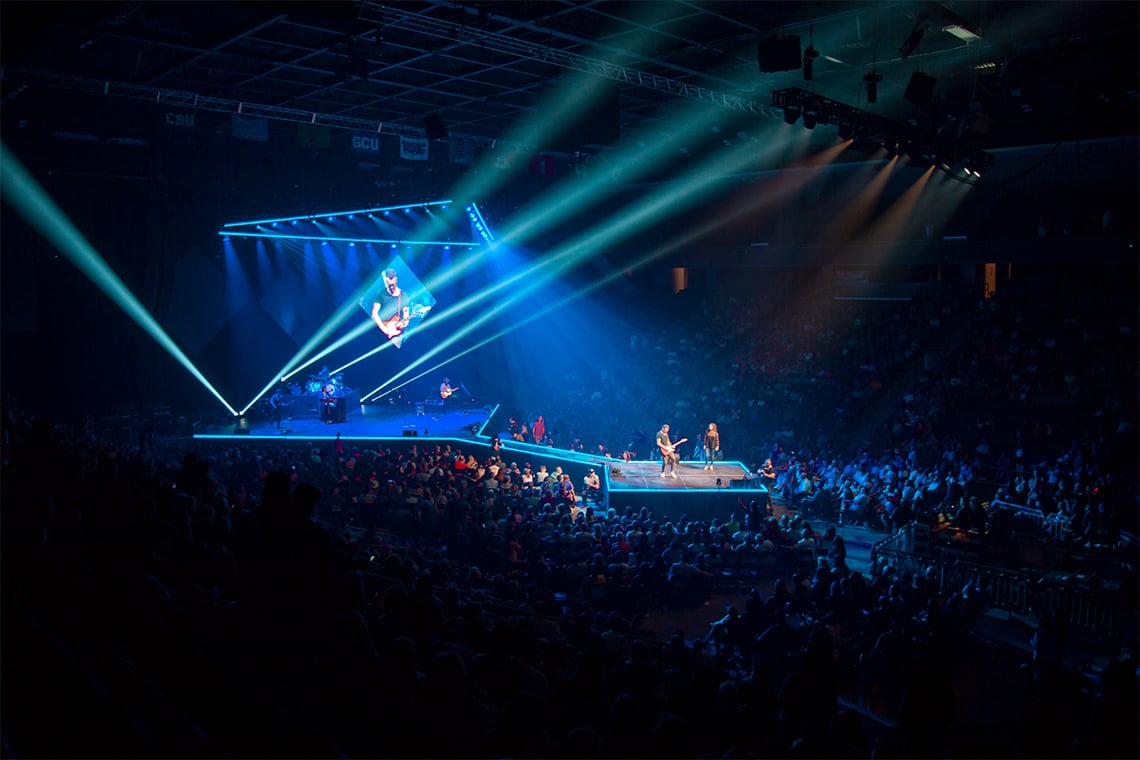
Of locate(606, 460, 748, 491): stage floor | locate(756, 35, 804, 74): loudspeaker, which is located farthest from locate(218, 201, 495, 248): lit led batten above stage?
locate(756, 35, 804, 74): loudspeaker

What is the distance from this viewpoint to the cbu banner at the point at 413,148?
19062 millimetres

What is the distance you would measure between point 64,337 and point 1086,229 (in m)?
22.1

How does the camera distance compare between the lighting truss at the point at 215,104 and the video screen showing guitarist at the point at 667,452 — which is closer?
the lighting truss at the point at 215,104

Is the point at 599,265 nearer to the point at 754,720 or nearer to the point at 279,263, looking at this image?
the point at 279,263

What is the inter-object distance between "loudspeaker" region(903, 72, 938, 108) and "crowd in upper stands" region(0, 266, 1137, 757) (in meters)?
5.79

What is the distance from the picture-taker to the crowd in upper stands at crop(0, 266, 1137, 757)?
11.3 ft

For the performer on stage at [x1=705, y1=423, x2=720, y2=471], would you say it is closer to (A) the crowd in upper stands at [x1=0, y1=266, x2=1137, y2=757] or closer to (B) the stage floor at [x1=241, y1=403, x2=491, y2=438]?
(A) the crowd in upper stands at [x1=0, y1=266, x2=1137, y2=757]

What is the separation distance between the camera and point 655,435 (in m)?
19.9

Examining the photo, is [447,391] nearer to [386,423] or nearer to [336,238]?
[386,423]

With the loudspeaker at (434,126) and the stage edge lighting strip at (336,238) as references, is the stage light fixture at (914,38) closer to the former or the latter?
the loudspeaker at (434,126)

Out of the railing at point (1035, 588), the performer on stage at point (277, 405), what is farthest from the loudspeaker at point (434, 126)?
the railing at point (1035, 588)

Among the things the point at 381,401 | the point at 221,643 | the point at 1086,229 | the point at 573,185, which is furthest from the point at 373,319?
the point at 221,643

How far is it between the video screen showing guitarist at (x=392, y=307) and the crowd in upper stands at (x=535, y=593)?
18.5 feet

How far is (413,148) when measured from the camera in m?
19.3
